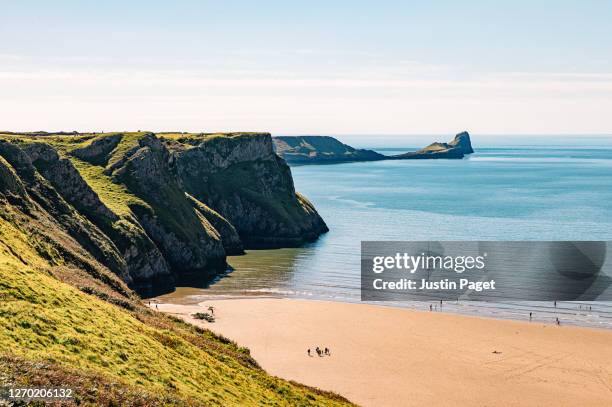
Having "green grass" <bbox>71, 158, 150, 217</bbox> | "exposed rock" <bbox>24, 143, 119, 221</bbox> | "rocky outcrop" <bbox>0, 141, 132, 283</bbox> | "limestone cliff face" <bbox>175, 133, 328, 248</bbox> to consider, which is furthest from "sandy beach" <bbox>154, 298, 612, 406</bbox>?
"limestone cliff face" <bbox>175, 133, 328, 248</bbox>

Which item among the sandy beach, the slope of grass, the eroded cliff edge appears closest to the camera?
the slope of grass

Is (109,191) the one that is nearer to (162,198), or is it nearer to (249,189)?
(162,198)

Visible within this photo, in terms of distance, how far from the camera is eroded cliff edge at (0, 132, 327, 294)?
7906 cm

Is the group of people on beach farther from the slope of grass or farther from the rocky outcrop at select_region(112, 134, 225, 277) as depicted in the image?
the rocky outcrop at select_region(112, 134, 225, 277)

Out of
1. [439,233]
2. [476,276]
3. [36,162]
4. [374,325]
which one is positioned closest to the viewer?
[374,325]

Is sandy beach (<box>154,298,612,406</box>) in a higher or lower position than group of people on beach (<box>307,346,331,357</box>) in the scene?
lower

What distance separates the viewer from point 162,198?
103250 mm

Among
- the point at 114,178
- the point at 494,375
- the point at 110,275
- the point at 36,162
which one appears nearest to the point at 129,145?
the point at 114,178

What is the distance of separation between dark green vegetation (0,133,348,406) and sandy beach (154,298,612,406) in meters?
10.6

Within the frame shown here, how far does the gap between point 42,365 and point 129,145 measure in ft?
299

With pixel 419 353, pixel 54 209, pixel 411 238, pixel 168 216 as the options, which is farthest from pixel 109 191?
pixel 411 238

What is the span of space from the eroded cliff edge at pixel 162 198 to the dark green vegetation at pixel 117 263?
0.80 ft

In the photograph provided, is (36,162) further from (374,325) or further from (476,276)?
(476,276)

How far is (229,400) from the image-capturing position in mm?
31922
